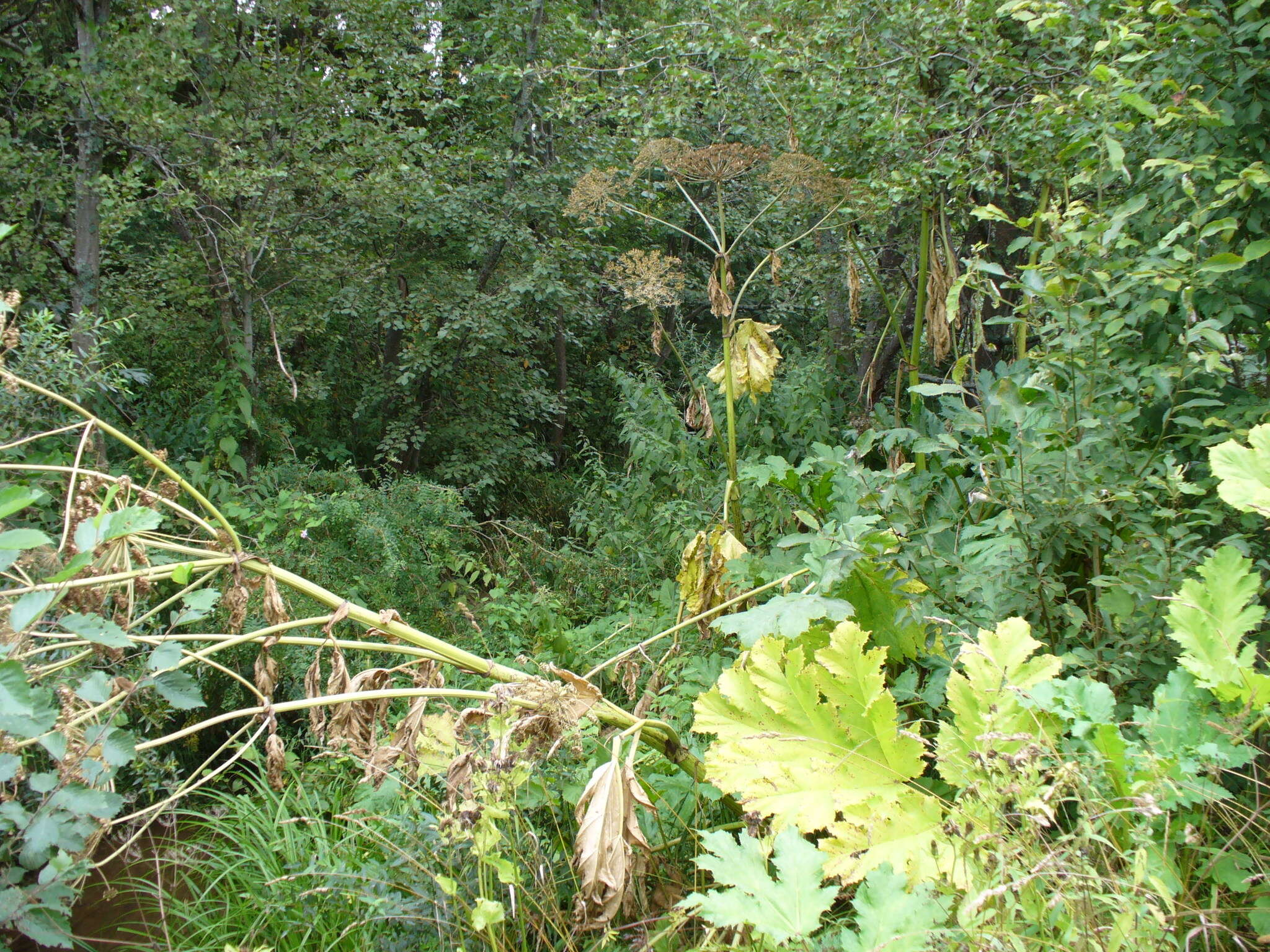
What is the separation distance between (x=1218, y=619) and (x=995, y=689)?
14.8 inches

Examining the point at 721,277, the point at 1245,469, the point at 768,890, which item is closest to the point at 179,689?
the point at 768,890

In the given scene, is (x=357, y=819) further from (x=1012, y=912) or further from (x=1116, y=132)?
(x=1116, y=132)

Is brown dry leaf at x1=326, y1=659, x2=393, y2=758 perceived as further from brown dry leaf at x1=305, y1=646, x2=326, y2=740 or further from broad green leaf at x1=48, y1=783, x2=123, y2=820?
broad green leaf at x1=48, y1=783, x2=123, y2=820

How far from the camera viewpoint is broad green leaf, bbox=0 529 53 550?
1098mm

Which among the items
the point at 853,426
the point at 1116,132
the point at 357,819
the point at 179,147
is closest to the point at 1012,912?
the point at 357,819

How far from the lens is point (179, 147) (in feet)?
14.2

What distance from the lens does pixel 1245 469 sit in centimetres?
152

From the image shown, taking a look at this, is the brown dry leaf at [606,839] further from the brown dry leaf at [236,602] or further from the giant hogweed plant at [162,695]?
the brown dry leaf at [236,602]

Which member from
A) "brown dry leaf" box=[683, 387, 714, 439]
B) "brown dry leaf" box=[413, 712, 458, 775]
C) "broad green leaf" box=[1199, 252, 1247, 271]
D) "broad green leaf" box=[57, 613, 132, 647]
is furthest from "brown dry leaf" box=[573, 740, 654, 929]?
"brown dry leaf" box=[683, 387, 714, 439]

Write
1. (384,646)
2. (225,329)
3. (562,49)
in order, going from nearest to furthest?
(384,646) < (225,329) < (562,49)

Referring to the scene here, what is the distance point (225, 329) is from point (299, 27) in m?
1.93

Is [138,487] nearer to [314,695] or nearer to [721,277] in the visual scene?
[314,695]

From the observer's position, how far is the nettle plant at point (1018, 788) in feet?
3.80

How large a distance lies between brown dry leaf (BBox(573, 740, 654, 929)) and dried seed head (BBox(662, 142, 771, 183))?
216 cm
